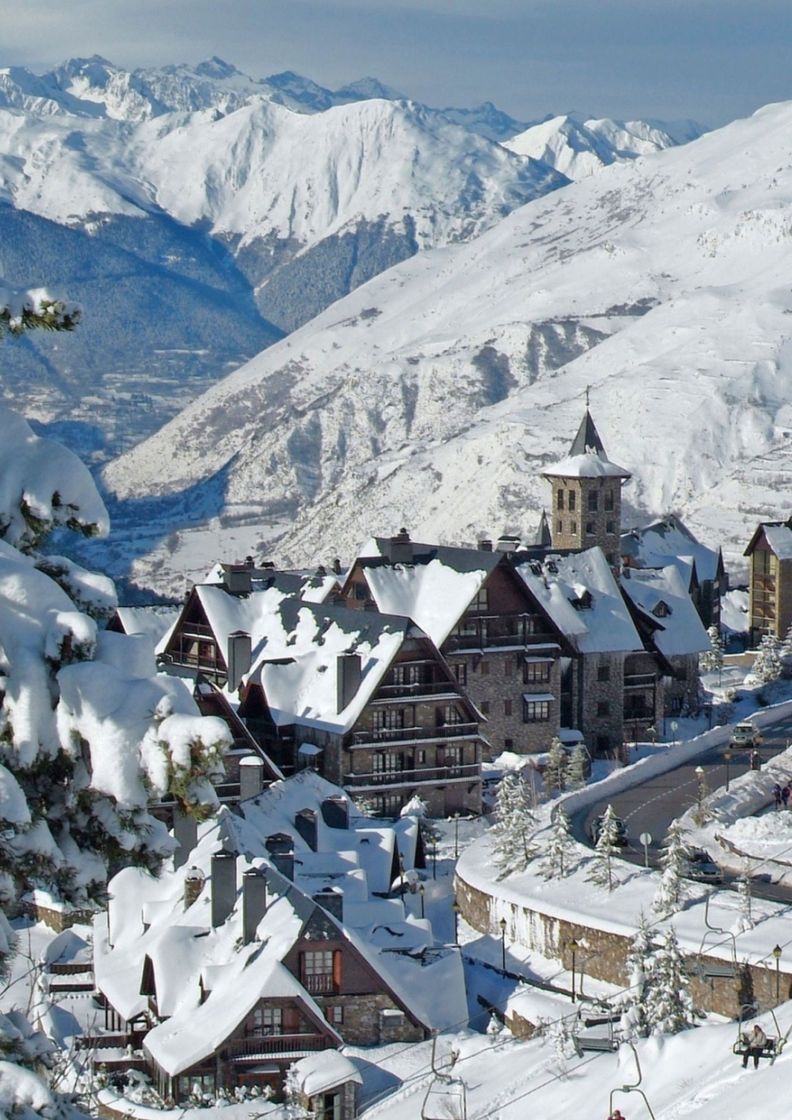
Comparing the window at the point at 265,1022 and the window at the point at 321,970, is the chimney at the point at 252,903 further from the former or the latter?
the window at the point at 265,1022

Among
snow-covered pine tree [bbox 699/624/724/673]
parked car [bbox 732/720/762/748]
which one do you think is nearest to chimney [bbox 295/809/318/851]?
parked car [bbox 732/720/762/748]

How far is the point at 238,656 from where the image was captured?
7644 cm

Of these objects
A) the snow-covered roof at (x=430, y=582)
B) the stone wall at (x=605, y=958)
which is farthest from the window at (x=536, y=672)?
the stone wall at (x=605, y=958)

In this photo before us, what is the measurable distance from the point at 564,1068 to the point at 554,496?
2262 inches

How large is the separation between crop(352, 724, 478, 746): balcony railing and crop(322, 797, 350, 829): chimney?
38.2ft

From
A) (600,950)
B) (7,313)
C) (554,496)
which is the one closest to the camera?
(7,313)

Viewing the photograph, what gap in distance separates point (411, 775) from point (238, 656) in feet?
31.7

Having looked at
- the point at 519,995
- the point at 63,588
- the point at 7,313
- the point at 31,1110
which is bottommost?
the point at 519,995

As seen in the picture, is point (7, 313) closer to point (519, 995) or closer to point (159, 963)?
point (159, 963)

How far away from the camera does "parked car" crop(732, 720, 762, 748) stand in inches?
2847

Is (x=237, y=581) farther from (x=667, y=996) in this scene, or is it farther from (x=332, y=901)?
(x=667, y=996)

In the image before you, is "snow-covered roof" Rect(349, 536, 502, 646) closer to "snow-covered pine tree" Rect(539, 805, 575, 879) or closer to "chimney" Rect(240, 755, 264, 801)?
"chimney" Rect(240, 755, 264, 801)

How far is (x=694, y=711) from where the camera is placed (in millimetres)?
86938

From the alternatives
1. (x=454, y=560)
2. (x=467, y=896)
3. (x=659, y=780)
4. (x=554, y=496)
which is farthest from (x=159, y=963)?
(x=554, y=496)
